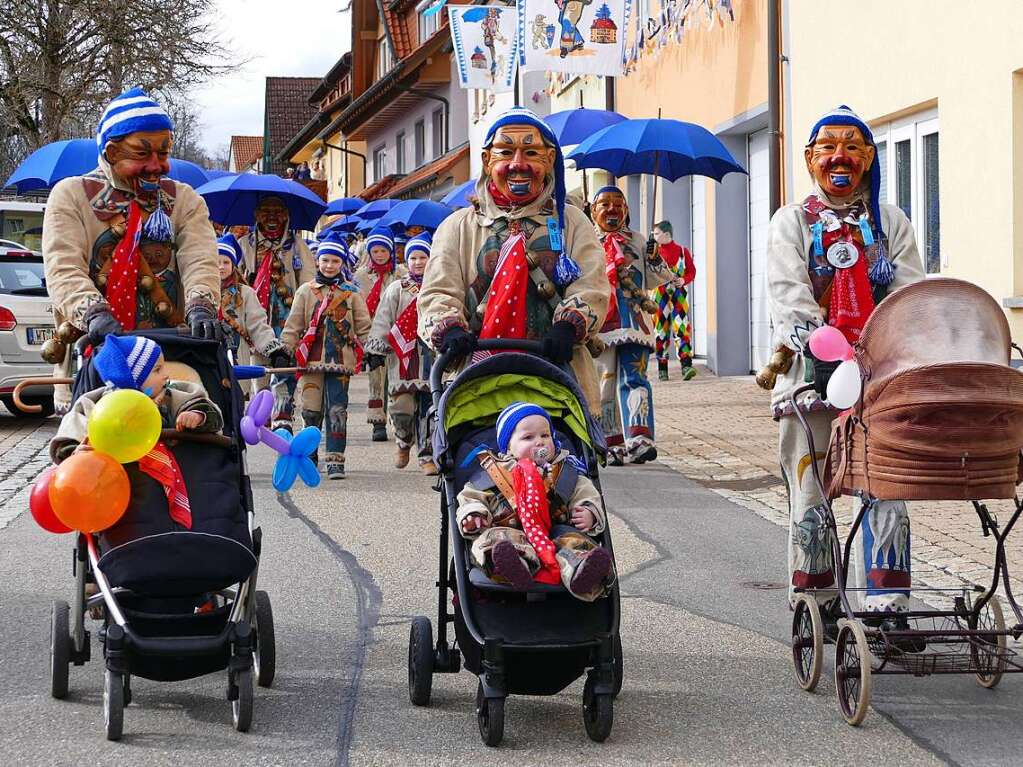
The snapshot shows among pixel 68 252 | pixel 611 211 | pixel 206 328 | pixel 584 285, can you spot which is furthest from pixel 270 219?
pixel 206 328

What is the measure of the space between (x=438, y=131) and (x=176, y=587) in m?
39.1

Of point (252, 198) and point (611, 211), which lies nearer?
point (611, 211)

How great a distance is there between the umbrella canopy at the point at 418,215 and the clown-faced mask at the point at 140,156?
45.4 ft

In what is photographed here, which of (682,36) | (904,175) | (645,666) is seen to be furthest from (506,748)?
(682,36)

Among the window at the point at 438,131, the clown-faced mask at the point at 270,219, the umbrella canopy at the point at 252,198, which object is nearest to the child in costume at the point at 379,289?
the umbrella canopy at the point at 252,198

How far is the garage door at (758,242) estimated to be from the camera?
1945cm

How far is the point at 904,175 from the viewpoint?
1456 cm

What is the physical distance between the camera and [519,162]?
Result: 618 cm

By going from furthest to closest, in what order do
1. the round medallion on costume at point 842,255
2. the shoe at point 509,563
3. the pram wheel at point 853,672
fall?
the round medallion on costume at point 842,255
the pram wheel at point 853,672
the shoe at point 509,563

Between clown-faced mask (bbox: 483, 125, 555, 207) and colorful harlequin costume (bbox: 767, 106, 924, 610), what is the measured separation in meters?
0.97

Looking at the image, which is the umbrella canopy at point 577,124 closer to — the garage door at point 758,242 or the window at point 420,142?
the garage door at point 758,242

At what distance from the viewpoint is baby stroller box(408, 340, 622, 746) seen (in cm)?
477

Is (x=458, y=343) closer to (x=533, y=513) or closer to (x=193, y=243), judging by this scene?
(x=533, y=513)

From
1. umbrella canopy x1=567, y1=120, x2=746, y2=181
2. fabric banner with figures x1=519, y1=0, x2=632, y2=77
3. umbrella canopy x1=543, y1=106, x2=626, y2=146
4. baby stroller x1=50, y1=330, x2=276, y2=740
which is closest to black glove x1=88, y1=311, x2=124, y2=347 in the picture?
baby stroller x1=50, y1=330, x2=276, y2=740
